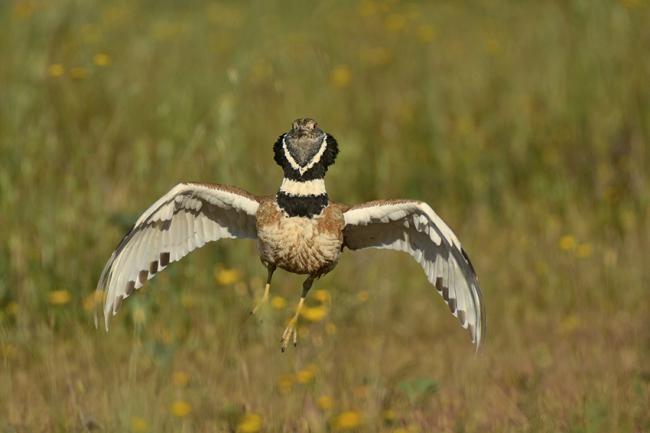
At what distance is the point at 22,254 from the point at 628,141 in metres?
3.99

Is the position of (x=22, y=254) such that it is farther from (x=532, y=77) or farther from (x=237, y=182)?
(x=532, y=77)

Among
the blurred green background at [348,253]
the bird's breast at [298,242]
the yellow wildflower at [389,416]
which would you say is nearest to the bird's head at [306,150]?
the bird's breast at [298,242]

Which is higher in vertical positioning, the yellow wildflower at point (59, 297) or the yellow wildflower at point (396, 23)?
the yellow wildflower at point (396, 23)

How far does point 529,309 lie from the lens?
619cm

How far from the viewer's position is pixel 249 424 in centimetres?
405

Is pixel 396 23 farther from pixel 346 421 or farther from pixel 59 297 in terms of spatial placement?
pixel 346 421

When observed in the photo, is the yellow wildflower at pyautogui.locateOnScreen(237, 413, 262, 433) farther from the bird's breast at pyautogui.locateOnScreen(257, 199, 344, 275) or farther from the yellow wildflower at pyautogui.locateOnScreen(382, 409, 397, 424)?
the bird's breast at pyautogui.locateOnScreen(257, 199, 344, 275)

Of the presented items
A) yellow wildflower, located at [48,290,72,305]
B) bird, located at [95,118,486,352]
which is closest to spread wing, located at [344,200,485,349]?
bird, located at [95,118,486,352]

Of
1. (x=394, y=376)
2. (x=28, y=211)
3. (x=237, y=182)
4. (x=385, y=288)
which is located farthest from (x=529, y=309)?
(x=28, y=211)

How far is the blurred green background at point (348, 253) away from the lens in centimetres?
480

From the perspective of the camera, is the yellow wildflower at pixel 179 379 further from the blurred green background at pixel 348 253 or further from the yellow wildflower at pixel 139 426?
the yellow wildflower at pixel 139 426

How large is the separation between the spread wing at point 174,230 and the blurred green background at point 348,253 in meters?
0.43

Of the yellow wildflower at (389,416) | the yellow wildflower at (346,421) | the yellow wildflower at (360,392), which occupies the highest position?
the yellow wildflower at (360,392)

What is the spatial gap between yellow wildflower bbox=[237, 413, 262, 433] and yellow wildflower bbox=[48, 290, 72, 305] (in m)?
1.41
